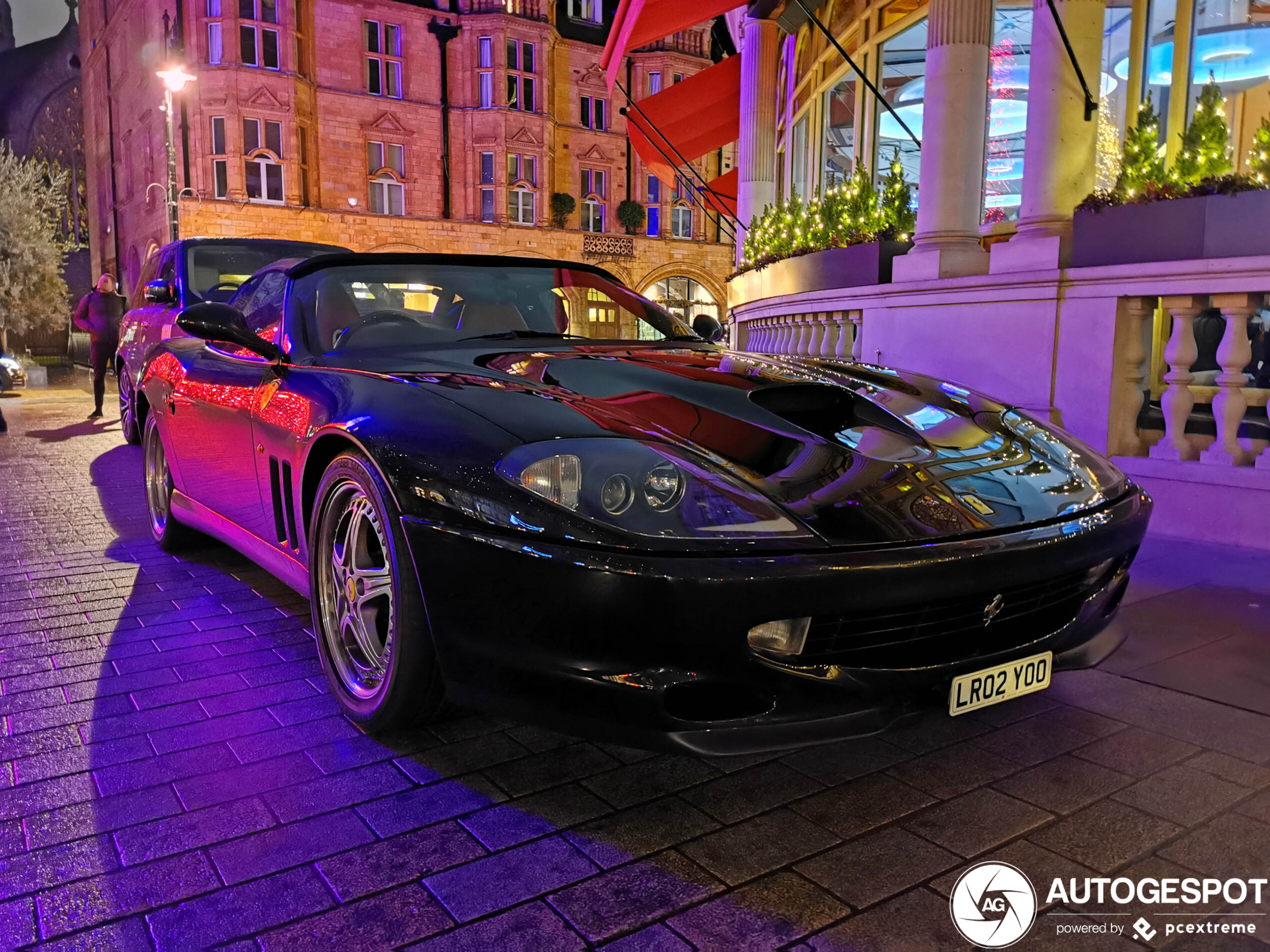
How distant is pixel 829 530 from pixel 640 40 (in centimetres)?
1136

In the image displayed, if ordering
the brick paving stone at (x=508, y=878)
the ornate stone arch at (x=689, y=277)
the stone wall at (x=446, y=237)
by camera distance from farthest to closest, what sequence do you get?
1. the ornate stone arch at (x=689, y=277)
2. the stone wall at (x=446, y=237)
3. the brick paving stone at (x=508, y=878)

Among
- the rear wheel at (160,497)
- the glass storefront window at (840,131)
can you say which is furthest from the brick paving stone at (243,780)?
the glass storefront window at (840,131)

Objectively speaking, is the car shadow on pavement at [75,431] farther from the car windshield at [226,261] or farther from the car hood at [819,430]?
the car hood at [819,430]

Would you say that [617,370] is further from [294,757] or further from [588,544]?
[294,757]

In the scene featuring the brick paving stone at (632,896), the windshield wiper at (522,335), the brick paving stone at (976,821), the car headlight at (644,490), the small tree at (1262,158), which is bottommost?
the brick paving stone at (632,896)

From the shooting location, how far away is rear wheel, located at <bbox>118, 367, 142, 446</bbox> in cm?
890

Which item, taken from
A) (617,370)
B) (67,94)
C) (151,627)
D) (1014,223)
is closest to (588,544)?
(617,370)

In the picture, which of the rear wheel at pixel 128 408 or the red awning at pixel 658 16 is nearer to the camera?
the rear wheel at pixel 128 408

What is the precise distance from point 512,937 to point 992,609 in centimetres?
125

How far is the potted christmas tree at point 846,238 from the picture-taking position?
7.75 m

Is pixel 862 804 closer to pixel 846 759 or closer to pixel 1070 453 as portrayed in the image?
pixel 846 759

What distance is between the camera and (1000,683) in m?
2.22

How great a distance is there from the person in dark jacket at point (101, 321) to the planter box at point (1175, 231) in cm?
1008

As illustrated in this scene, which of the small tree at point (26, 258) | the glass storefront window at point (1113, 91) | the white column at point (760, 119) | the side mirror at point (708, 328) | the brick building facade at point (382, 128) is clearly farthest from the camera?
the brick building facade at point (382, 128)
